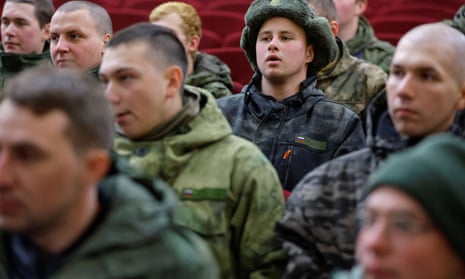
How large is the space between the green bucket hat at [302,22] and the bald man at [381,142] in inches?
40.7

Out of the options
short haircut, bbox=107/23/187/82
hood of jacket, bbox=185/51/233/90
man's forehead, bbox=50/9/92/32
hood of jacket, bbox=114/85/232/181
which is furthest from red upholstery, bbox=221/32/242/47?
hood of jacket, bbox=114/85/232/181

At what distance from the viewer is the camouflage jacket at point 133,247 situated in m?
1.86

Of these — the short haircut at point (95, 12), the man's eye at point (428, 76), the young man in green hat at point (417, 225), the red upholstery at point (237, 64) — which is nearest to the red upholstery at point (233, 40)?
the red upholstery at point (237, 64)

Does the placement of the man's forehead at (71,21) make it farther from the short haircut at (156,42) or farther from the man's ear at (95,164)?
the man's ear at (95,164)

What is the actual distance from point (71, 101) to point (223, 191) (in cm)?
92

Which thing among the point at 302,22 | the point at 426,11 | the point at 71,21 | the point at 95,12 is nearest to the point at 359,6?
the point at 426,11

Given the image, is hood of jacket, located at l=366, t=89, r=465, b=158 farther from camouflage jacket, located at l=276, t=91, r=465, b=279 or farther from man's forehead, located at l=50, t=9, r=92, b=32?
man's forehead, located at l=50, t=9, r=92, b=32

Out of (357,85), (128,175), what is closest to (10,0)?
(357,85)

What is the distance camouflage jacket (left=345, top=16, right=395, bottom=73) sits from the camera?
16.7 feet

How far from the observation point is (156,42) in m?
2.87

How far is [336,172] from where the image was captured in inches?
104

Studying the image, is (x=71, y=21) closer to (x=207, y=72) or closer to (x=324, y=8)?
(x=207, y=72)

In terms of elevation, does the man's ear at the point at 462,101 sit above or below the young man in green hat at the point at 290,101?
above

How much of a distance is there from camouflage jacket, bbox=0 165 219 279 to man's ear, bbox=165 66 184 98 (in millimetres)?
849
